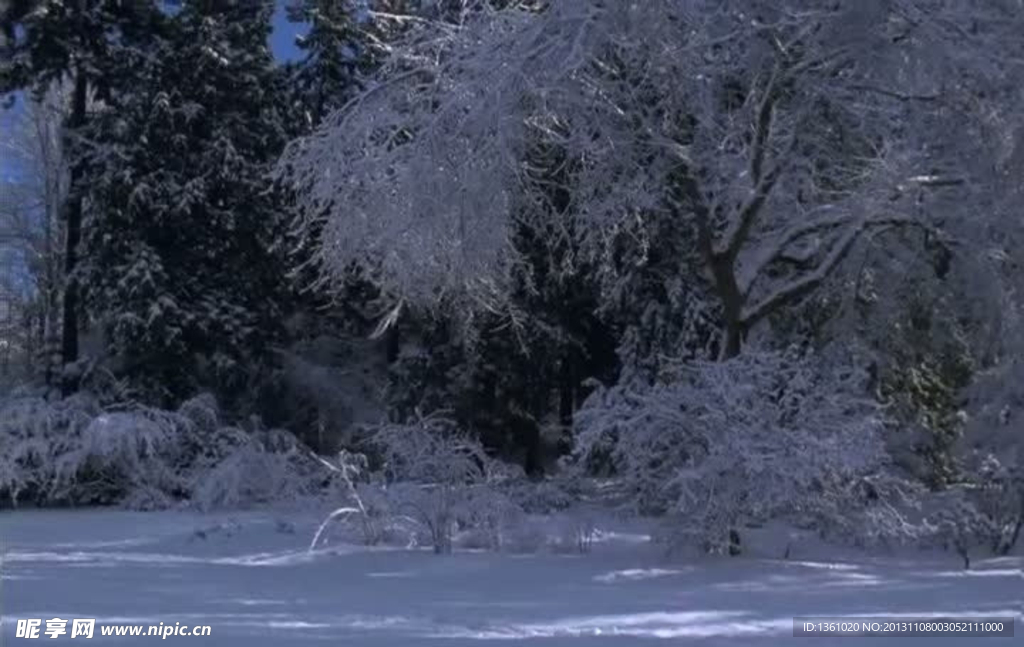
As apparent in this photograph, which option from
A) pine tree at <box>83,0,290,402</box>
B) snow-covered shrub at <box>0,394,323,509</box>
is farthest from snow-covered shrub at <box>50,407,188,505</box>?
pine tree at <box>83,0,290,402</box>

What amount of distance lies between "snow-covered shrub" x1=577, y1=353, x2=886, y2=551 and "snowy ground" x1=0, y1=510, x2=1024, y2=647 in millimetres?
598

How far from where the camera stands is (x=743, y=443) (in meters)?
12.4

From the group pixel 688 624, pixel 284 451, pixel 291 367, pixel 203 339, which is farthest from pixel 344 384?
pixel 688 624

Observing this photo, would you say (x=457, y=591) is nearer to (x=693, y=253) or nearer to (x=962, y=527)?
(x=962, y=527)

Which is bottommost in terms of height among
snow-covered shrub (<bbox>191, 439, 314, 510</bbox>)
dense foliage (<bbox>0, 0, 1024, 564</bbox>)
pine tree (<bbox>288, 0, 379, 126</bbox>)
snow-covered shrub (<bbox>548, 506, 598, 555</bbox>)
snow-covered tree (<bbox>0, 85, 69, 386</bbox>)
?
snow-covered shrub (<bbox>548, 506, 598, 555</bbox>)

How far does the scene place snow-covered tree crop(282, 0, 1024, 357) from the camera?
1248 centimetres

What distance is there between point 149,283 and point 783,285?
12.7 metres

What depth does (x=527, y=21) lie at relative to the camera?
1289cm

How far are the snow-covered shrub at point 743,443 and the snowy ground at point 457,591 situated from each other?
23.6 inches

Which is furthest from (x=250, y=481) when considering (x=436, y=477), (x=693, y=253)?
(x=693, y=253)

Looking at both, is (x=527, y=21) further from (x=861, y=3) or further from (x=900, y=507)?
(x=900, y=507)

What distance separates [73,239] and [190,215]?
11.3 ft

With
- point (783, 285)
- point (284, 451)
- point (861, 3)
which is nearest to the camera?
point (861, 3)

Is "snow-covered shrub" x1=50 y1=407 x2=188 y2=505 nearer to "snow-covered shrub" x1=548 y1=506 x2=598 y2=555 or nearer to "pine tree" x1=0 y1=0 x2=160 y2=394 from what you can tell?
"pine tree" x1=0 y1=0 x2=160 y2=394
